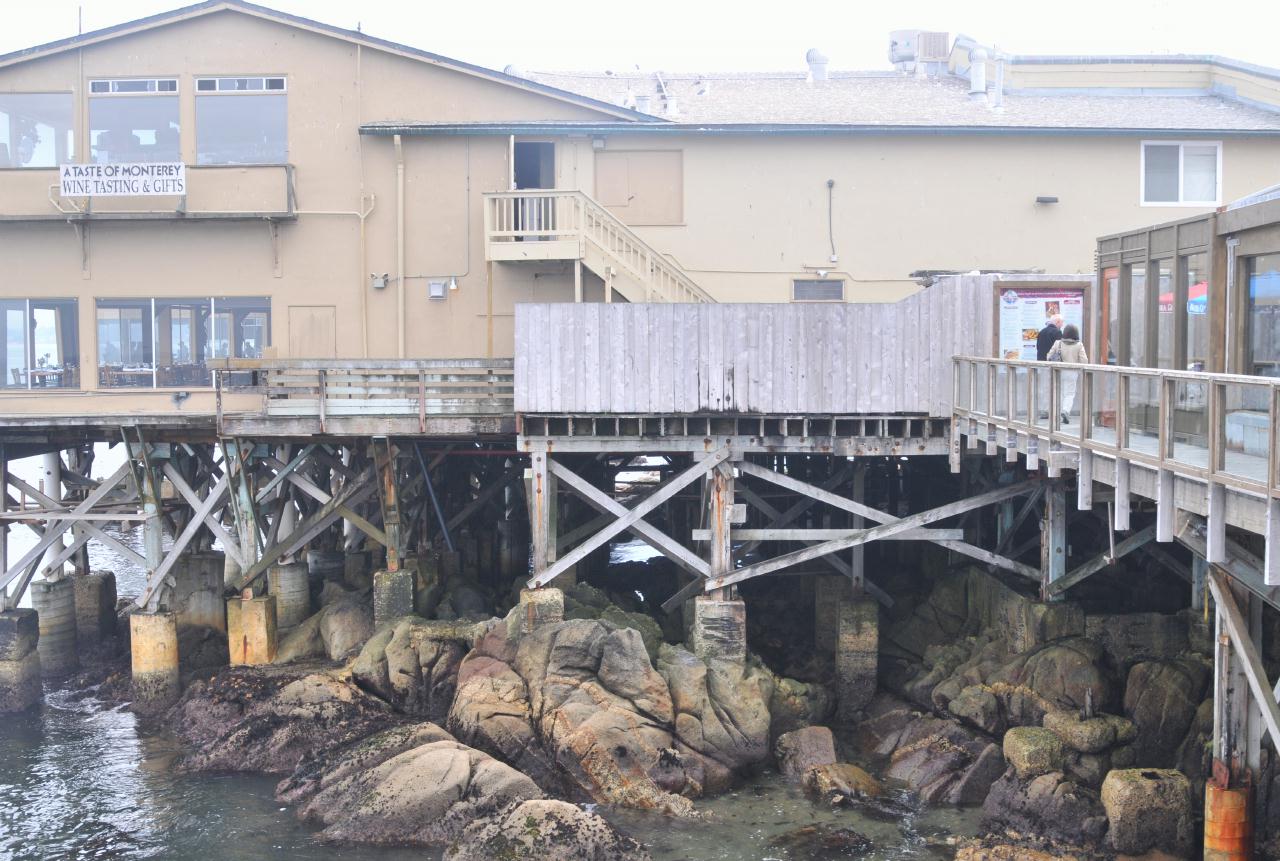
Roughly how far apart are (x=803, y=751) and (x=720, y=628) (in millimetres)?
2566

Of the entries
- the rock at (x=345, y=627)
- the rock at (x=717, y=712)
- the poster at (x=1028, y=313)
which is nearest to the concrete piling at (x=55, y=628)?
the rock at (x=345, y=627)

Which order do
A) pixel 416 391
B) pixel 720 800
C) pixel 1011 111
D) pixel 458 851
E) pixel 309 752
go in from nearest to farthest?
pixel 458 851 < pixel 720 800 < pixel 309 752 < pixel 416 391 < pixel 1011 111

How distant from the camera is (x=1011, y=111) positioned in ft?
94.5

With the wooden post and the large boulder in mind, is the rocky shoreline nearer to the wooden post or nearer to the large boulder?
the large boulder

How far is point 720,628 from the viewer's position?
2155 centimetres

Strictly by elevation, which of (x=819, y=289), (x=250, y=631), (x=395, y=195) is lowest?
(x=250, y=631)

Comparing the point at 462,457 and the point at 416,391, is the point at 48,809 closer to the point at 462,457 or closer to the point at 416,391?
the point at 416,391

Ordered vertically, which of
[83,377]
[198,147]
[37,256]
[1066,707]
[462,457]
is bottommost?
[1066,707]

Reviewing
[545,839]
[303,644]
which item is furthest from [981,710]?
[303,644]

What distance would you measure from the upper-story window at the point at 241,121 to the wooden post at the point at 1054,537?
15699 mm

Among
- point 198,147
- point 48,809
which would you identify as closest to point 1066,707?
point 48,809

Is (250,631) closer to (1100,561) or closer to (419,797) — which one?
(419,797)

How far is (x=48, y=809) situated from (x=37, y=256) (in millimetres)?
11532

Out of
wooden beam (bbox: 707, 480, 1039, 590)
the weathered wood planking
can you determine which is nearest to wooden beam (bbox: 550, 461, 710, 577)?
wooden beam (bbox: 707, 480, 1039, 590)
